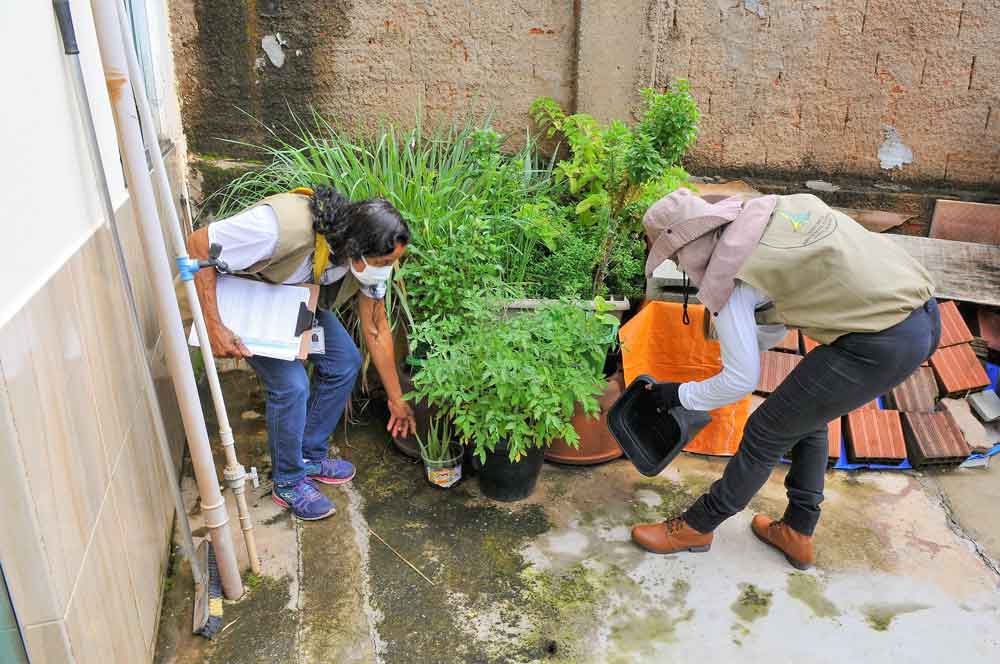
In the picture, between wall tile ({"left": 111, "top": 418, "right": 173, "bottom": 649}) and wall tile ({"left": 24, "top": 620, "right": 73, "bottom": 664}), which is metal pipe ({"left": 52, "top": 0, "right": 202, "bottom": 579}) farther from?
wall tile ({"left": 24, "top": 620, "right": 73, "bottom": 664})

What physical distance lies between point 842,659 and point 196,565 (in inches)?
88.6

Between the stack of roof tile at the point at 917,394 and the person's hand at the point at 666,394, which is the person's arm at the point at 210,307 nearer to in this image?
the person's hand at the point at 666,394

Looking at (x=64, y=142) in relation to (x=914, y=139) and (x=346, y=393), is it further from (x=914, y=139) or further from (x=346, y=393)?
(x=914, y=139)

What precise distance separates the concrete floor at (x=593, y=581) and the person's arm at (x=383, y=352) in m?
0.40

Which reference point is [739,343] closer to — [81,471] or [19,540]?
[81,471]

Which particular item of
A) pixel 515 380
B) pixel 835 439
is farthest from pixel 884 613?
pixel 515 380

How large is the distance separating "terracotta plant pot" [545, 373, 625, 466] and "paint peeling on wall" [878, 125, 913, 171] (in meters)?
2.41

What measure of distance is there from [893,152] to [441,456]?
3.41m

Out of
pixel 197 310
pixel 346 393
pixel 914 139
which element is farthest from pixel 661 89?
pixel 197 310

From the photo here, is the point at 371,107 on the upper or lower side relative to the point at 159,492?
upper

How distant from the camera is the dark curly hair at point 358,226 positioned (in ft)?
8.73

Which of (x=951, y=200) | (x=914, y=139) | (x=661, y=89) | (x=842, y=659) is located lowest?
(x=842, y=659)

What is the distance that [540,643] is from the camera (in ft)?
8.57

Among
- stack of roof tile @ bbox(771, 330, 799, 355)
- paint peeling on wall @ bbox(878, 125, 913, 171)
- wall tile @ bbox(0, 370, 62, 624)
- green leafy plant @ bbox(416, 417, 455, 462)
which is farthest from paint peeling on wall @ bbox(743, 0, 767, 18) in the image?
wall tile @ bbox(0, 370, 62, 624)
